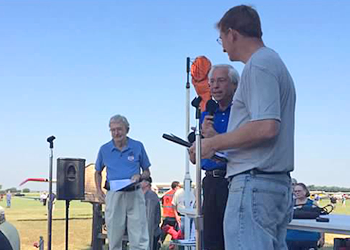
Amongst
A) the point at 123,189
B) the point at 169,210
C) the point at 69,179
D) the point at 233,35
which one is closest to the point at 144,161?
the point at 123,189

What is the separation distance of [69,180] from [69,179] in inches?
0.5

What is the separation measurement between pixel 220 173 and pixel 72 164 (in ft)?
11.8

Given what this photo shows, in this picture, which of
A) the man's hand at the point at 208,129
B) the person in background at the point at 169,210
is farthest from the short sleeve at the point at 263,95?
the person in background at the point at 169,210

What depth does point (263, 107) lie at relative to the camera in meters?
1.67

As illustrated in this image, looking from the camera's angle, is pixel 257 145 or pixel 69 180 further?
pixel 69 180

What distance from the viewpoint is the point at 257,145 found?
Result: 1710 mm

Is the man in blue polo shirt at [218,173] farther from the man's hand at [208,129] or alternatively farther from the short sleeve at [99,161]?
the short sleeve at [99,161]

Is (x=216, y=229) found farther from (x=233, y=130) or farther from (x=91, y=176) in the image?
(x=91, y=176)

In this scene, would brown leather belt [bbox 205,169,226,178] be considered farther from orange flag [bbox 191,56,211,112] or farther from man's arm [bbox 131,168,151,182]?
orange flag [bbox 191,56,211,112]

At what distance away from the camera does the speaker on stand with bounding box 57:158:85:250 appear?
5.87m

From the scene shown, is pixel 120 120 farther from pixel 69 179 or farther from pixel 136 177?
pixel 69 179

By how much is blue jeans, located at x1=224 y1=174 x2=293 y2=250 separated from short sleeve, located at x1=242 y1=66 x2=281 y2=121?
222 millimetres

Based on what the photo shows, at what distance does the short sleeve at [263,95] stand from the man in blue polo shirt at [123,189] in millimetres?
2917

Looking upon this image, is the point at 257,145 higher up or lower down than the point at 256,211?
higher up
